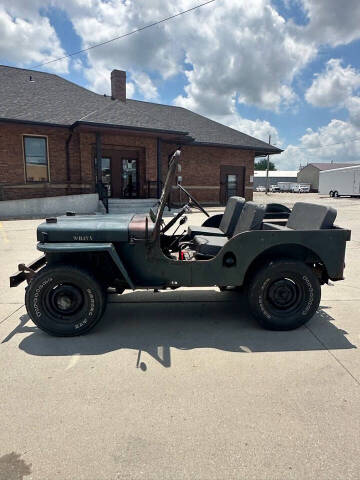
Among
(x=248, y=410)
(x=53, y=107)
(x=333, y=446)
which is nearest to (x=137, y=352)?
(x=248, y=410)

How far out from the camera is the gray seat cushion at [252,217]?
3812 mm

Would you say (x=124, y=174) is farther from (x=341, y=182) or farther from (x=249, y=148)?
(x=341, y=182)

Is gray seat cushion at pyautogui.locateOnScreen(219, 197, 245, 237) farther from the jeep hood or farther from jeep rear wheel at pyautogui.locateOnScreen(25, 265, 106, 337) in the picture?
jeep rear wheel at pyautogui.locateOnScreen(25, 265, 106, 337)

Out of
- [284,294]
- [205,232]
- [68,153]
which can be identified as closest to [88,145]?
[68,153]

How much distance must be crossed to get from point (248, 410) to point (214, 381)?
415 millimetres

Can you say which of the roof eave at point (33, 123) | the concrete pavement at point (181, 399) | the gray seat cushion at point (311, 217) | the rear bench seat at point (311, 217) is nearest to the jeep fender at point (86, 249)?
the concrete pavement at point (181, 399)

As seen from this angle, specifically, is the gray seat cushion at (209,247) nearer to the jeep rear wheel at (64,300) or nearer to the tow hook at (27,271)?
the jeep rear wheel at (64,300)

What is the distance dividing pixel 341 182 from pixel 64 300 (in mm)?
42080

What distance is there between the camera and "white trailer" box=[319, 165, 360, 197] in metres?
37.0

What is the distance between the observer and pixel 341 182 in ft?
130

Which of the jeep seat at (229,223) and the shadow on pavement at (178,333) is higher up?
the jeep seat at (229,223)

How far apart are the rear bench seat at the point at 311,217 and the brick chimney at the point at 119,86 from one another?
19.2 meters

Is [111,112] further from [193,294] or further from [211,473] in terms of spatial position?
[211,473]

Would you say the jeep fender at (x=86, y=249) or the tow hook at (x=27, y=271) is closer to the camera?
the jeep fender at (x=86, y=249)
